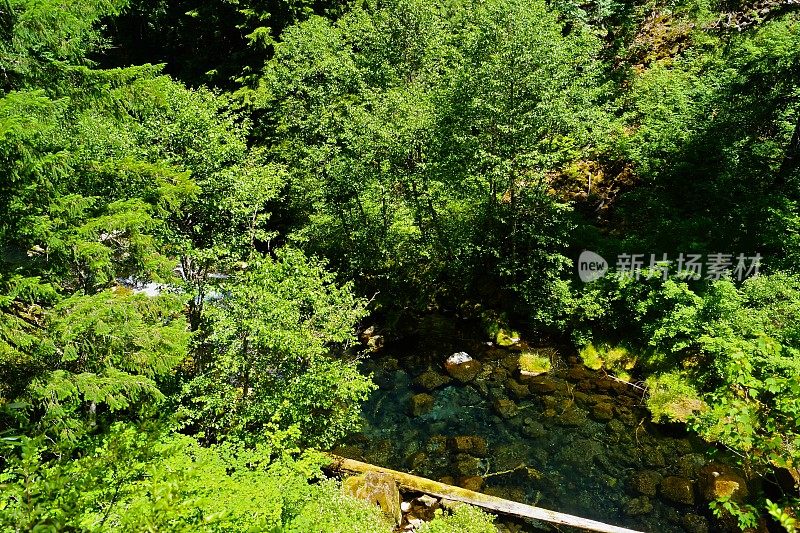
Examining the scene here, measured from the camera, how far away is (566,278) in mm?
18891

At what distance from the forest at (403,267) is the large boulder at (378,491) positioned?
16.7 inches

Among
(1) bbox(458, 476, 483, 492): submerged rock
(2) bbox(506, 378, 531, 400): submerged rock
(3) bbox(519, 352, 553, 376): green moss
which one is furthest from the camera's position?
(3) bbox(519, 352, 553, 376): green moss

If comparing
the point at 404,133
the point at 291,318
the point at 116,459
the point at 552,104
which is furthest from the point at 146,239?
the point at 552,104

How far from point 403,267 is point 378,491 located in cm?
1104

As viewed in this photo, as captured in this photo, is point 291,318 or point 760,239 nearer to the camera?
point 291,318

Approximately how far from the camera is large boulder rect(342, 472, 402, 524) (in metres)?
11.0

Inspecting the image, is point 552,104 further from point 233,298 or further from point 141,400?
point 141,400

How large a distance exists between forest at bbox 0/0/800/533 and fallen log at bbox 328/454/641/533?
53 centimetres

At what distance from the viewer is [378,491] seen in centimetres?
1134

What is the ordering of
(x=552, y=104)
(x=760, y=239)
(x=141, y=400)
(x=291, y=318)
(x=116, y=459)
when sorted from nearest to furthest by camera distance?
(x=116, y=459), (x=141, y=400), (x=291, y=318), (x=760, y=239), (x=552, y=104)

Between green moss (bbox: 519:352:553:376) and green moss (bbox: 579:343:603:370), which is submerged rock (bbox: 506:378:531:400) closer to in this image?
green moss (bbox: 519:352:553:376)

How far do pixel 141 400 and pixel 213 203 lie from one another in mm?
5287

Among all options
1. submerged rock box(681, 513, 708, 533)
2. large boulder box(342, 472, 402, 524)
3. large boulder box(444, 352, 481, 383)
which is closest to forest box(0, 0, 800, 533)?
large boulder box(444, 352, 481, 383)

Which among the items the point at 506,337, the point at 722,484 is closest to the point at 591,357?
the point at 506,337
